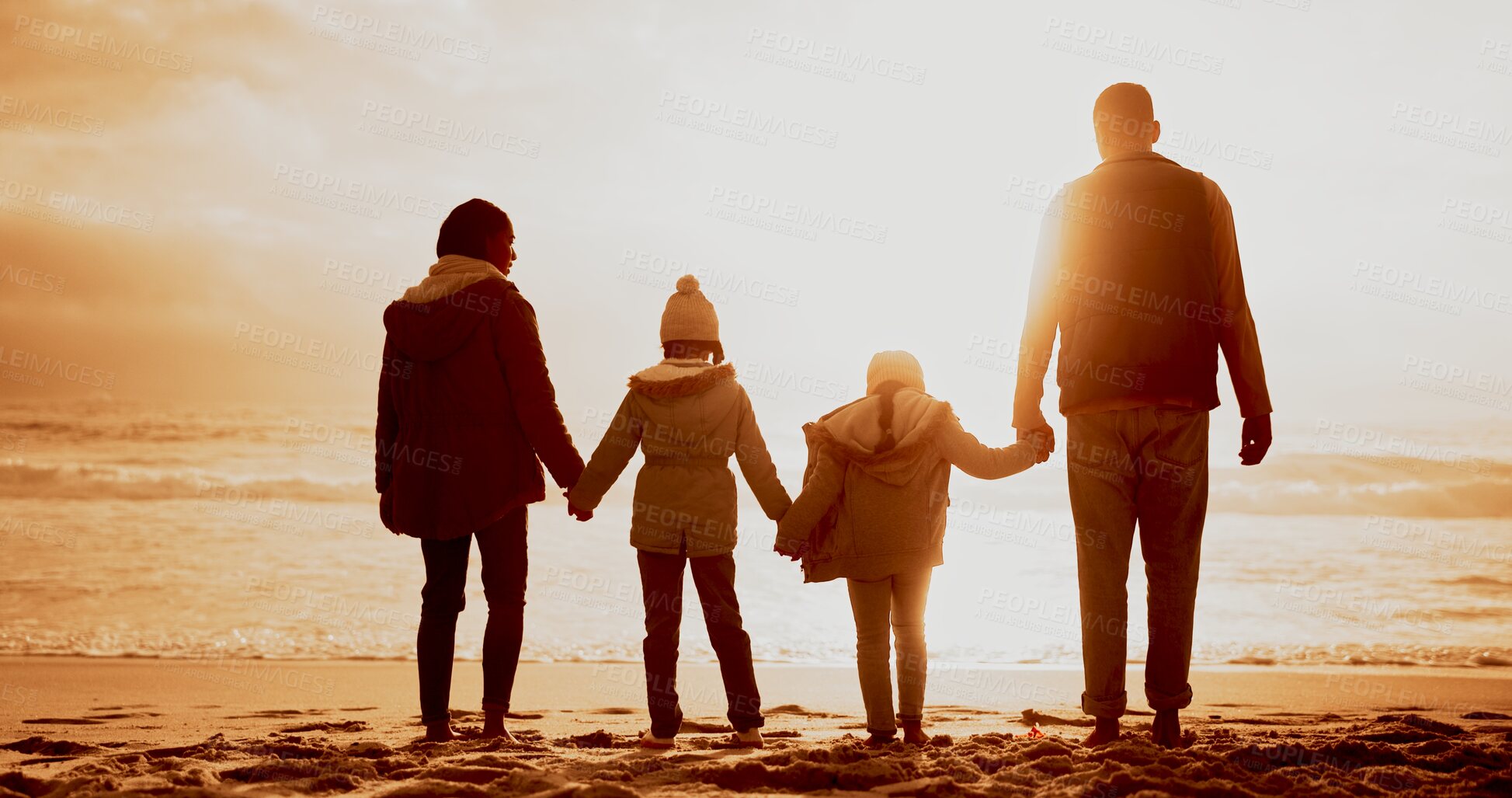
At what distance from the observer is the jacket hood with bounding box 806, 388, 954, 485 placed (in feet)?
13.0

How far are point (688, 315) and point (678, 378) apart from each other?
0.87ft

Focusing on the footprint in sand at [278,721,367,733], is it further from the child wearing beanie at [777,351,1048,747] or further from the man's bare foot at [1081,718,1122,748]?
the man's bare foot at [1081,718,1122,748]

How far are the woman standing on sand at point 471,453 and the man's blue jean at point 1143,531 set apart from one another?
6.29 ft

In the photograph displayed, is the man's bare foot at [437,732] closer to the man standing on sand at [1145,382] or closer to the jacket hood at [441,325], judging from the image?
the jacket hood at [441,325]

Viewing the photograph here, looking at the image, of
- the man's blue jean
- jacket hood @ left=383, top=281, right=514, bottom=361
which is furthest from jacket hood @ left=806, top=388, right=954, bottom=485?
jacket hood @ left=383, top=281, right=514, bottom=361

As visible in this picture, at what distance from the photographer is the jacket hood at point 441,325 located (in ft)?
13.1

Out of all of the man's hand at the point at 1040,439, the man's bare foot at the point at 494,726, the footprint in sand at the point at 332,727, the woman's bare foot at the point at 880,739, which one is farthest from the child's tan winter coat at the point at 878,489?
the footprint in sand at the point at 332,727

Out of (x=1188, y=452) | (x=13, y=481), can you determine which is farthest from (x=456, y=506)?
(x=13, y=481)

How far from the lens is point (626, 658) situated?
7.21m

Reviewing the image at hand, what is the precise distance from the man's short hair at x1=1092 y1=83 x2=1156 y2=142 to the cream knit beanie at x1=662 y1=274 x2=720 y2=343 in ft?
5.36

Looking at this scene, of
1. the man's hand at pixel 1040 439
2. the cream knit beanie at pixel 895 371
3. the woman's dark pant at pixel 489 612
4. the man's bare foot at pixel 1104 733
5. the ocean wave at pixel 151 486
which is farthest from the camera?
the ocean wave at pixel 151 486

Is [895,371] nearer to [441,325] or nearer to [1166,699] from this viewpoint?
[1166,699]

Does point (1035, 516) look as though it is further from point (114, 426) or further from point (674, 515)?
point (114, 426)

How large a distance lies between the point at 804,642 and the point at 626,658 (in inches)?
51.1
